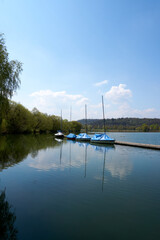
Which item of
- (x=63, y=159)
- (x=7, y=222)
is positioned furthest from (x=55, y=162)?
(x=7, y=222)

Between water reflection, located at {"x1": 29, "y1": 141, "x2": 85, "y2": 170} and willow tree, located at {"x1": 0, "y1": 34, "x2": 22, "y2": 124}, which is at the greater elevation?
willow tree, located at {"x1": 0, "y1": 34, "x2": 22, "y2": 124}

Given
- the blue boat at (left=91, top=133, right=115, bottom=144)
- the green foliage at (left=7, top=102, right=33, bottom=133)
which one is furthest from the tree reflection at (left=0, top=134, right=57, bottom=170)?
the green foliage at (left=7, top=102, right=33, bottom=133)

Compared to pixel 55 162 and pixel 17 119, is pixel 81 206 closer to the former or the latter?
pixel 55 162

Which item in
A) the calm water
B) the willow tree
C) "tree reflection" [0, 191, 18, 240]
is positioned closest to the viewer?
"tree reflection" [0, 191, 18, 240]

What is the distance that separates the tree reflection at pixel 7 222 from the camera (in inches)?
181

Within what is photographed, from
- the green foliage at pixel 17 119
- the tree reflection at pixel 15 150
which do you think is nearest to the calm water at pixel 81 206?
the tree reflection at pixel 15 150

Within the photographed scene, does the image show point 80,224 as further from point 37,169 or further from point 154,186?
point 37,169

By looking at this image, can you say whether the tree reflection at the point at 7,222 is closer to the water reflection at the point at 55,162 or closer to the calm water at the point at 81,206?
the calm water at the point at 81,206

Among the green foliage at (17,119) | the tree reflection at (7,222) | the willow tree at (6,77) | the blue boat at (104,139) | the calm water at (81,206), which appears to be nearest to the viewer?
the tree reflection at (7,222)

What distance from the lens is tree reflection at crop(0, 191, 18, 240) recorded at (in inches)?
181

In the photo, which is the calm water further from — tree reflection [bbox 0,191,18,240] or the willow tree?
the willow tree

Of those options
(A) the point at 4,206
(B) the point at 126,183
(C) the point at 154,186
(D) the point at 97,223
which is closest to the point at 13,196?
(A) the point at 4,206

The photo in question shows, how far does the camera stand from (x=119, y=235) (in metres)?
4.64

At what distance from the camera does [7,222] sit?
529cm
